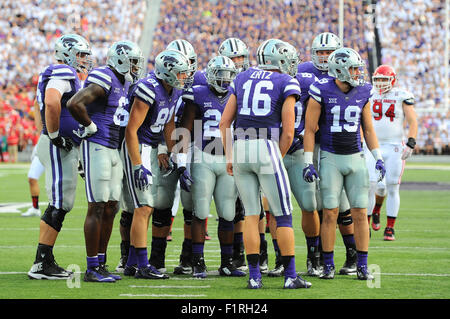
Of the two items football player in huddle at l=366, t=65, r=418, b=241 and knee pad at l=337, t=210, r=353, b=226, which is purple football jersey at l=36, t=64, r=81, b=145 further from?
football player in huddle at l=366, t=65, r=418, b=241

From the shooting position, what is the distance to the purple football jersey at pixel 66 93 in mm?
6348

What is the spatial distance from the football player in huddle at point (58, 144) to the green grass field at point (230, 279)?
10.0 inches

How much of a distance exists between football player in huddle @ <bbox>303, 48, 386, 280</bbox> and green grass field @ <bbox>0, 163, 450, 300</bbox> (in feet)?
1.15

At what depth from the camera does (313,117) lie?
6418 mm

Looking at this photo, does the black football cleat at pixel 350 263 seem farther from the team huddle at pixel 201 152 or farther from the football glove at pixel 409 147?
the football glove at pixel 409 147

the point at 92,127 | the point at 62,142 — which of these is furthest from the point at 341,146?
the point at 62,142

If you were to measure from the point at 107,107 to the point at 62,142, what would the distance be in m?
0.46

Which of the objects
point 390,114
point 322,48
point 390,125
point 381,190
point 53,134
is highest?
point 322,48

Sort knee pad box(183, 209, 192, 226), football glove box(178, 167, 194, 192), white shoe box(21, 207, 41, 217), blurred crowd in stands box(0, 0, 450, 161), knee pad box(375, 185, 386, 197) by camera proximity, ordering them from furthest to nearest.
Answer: blurred crowd in stands box(0, 0, 450, 161), white shoe box(21, 207, 41, 217), knee pad box(375, 185, 386, 197), knee pad box(183, 209, 192, 226), football glove box(178, 167, 194, 192)

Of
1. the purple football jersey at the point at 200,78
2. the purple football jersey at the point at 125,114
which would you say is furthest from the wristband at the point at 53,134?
the purple football jersey at the point at 200,78

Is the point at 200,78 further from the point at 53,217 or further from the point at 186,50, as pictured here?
the point at 53,217

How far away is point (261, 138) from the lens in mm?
5816

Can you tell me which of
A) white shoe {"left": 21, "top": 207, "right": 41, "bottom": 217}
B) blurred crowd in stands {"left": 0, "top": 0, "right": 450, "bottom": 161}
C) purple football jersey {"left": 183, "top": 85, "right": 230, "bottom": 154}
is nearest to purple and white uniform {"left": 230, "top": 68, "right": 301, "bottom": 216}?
purple football jersey {"left": 183, "top": 85, "right": 230, "bottom": 154}

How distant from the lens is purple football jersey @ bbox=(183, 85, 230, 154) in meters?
6.58
